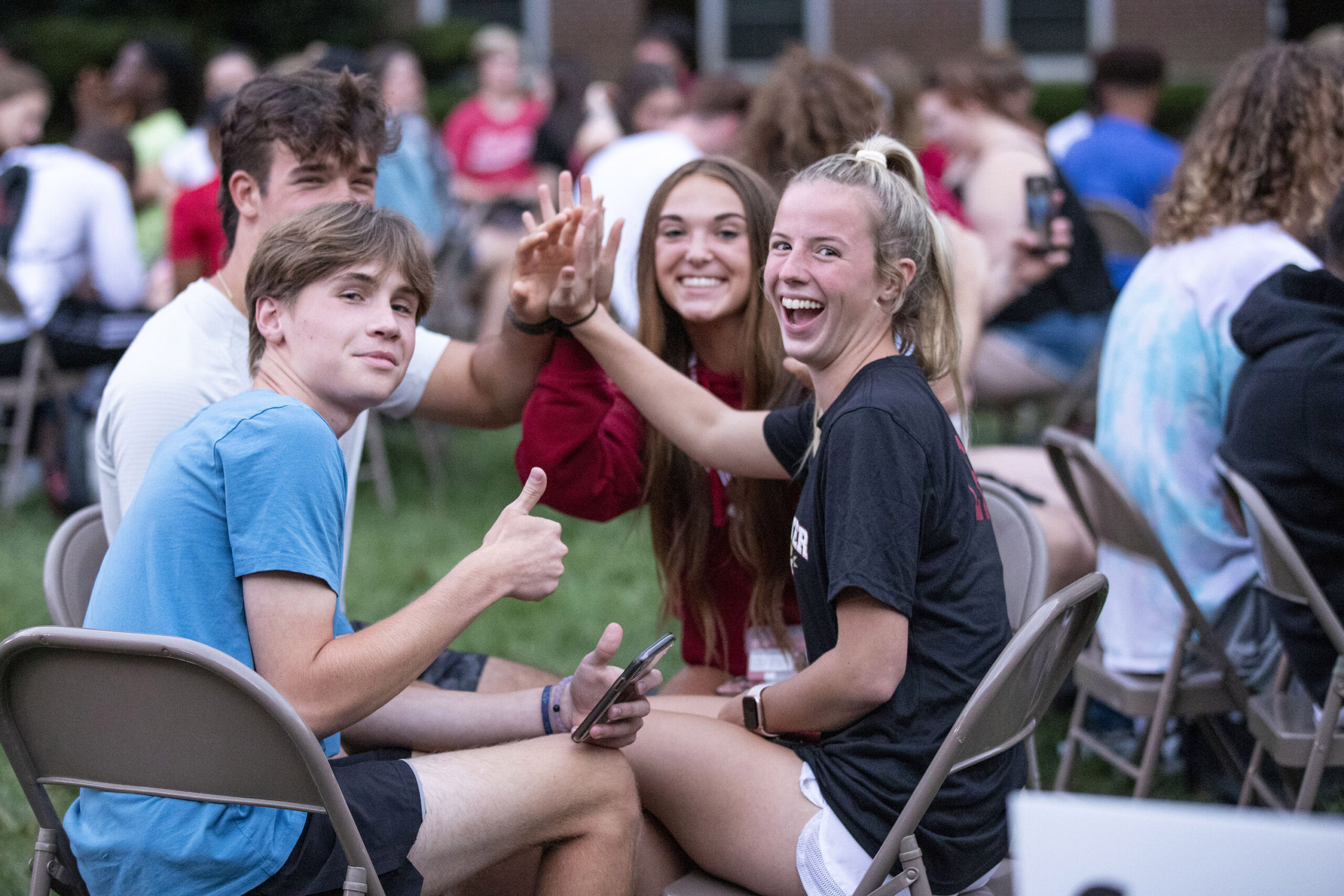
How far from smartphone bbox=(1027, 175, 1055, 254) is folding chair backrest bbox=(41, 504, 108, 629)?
8.36 ft

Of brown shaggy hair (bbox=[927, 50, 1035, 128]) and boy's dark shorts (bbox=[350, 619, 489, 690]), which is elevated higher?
brown shaggy hair (bbox=[927, 50, 1035, 128])

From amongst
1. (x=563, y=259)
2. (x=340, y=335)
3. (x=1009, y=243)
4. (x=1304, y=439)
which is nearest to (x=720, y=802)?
(x=340, y=335)

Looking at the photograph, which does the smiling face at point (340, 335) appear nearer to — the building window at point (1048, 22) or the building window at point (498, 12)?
the building window at point (498, 12)

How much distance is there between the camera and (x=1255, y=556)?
8.82ft

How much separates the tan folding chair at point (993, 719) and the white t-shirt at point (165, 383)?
100 cm

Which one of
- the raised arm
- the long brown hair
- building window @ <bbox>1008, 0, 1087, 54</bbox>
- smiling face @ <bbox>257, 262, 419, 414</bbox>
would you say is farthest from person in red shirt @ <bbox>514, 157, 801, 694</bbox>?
building window @ <bbox>1008, 0, 1087, 54</bbox>

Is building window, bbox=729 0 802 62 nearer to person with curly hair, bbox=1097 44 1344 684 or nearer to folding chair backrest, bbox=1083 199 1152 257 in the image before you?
folding chair backrest, bbox=1083 199 1152 257

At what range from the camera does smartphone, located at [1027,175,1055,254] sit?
3.64 m

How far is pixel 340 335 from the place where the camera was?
1905mm

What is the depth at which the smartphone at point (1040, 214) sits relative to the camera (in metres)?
3.64

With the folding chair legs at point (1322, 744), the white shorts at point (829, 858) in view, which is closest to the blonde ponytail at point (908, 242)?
the white shorts at point (829, 858)

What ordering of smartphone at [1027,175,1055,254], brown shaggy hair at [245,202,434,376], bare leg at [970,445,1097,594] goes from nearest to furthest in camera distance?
1. brown shaggy hair at [245,202,434,376]
2. bare leg at [970,445,1097,594]
3. smartphone at [1027,175,1055,254]

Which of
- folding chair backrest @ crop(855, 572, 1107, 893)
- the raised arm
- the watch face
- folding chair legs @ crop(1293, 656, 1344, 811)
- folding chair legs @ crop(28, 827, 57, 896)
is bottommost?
folding chair legs @ crop(1293, 656, 1344, 811)

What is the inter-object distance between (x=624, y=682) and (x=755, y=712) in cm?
26
